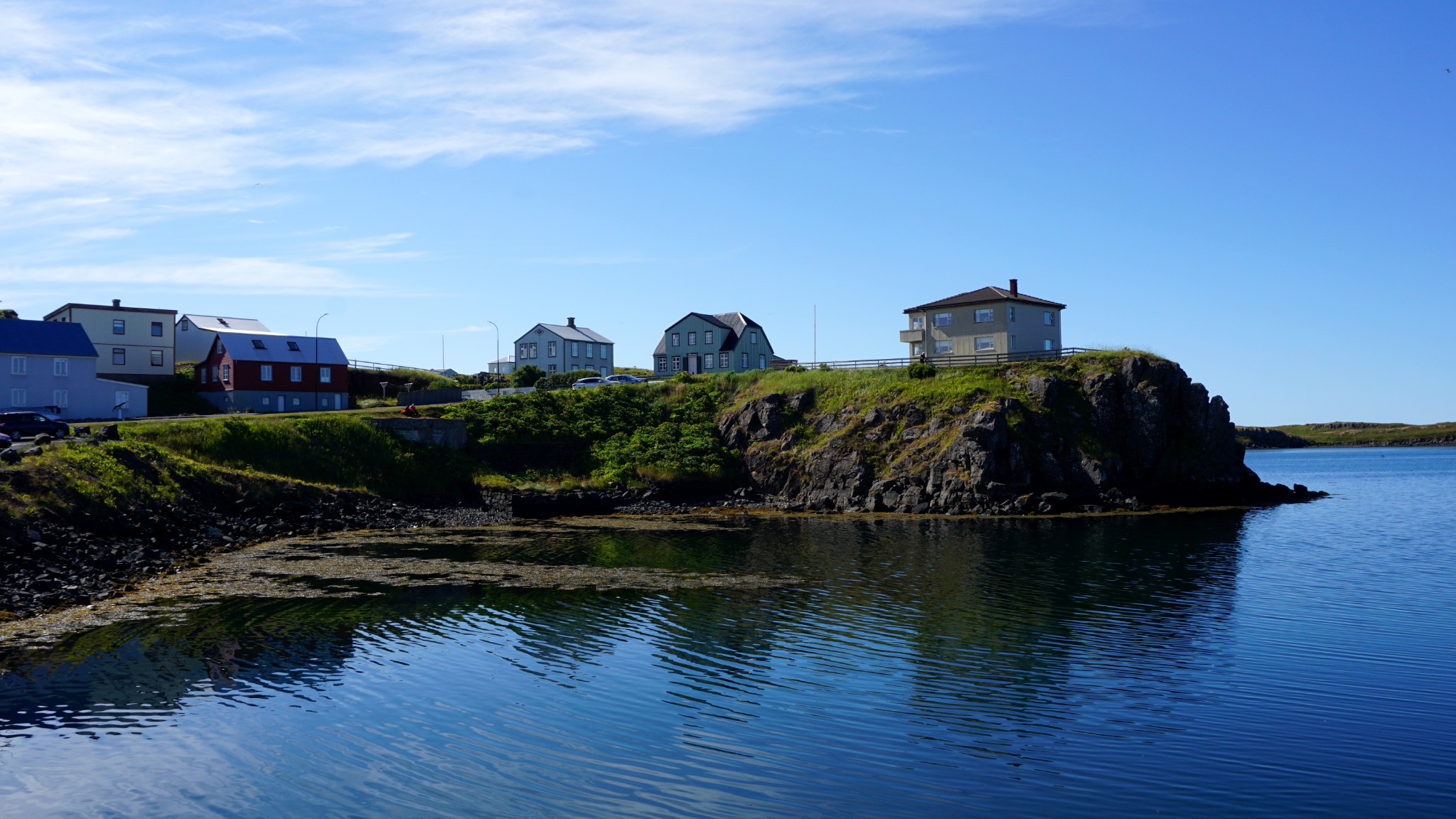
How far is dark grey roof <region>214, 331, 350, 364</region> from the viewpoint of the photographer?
4028 inches

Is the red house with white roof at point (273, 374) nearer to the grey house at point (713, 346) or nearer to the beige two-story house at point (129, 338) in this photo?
the beige two-story house at point (129, 338)

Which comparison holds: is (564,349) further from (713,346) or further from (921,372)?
(921,372)

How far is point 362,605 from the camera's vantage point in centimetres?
3778

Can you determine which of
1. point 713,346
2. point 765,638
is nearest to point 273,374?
point 713,346

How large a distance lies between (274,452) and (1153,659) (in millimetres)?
64221

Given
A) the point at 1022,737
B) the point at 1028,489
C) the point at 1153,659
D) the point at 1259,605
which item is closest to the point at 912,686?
the point at 1022,737

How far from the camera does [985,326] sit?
320 feet

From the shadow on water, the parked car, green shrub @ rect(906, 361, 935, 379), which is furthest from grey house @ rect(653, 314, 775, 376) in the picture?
the shadow on water

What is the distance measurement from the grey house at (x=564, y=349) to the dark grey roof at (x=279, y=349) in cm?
3585

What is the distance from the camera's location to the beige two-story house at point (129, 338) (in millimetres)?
105562

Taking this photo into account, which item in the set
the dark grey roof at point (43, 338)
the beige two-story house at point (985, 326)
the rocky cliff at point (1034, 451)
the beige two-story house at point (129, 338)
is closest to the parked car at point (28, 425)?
the dark grey roof at point (43, 338)

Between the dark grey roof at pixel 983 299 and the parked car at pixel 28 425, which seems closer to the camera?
the parked car at pixel 28 425

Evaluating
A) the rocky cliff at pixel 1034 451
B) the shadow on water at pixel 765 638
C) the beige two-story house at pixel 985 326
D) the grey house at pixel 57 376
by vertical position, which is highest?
the beige two-story house at pixel 985 326

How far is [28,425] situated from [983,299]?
7988 centimetres
